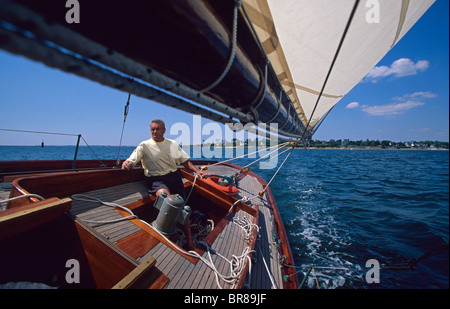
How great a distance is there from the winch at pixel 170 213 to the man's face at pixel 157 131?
122 centimetres

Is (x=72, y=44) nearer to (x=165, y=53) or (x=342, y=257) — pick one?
(x=165, y=53)

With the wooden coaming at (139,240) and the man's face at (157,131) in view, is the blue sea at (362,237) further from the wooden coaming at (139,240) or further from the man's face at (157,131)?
the man's face at (157,131)

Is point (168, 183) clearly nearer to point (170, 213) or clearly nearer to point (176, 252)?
point (170, 213)

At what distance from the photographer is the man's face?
10.0 ft

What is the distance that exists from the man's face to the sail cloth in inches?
84.2

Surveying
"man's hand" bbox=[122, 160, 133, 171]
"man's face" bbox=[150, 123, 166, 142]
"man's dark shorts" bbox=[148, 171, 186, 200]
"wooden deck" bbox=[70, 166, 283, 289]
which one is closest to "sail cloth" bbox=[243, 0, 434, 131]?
"man's face" bbox=[150, 123, 166, 142]

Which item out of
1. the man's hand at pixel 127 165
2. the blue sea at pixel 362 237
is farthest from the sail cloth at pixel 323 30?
the man's hand at pixel 127 165

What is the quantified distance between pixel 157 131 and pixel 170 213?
5.10 feet

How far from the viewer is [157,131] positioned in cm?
306

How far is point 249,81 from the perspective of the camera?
1216 millimetres

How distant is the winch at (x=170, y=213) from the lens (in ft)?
7.12

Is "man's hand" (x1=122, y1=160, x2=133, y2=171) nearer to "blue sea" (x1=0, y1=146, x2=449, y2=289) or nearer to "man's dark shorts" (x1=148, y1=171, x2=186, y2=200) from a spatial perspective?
"man's dark shorts" (x1=148, y1=171, x2=186, y2=200)

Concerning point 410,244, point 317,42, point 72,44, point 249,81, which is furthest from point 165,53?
point 410,244

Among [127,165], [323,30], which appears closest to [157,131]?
[127,165]
